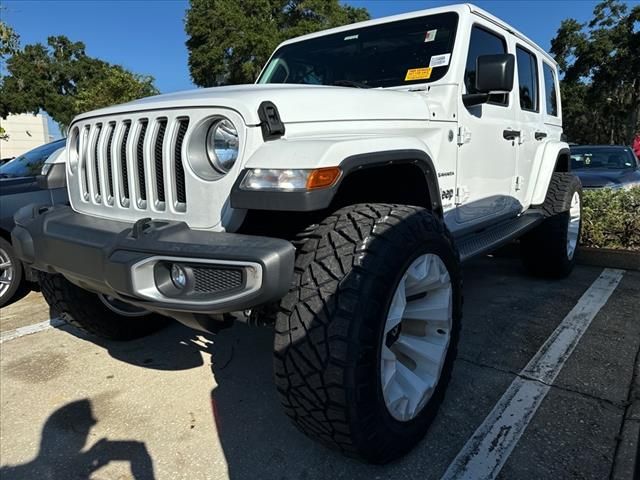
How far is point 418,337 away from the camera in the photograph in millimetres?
2121

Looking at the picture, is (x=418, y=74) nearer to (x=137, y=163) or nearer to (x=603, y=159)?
(x=137, y=163)

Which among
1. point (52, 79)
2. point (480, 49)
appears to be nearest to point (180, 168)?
point (480, 49)

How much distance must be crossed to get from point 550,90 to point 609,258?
6.16 feet

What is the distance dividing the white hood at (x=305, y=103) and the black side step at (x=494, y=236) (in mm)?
897

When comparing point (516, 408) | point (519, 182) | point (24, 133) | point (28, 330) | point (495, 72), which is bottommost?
point (516, 408)

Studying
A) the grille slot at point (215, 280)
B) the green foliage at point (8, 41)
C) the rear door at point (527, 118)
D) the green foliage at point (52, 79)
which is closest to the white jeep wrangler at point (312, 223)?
the grille slot at point (215, 280)

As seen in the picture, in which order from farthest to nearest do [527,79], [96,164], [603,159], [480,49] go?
[603,159], [527,79], [480,49], [96,164]

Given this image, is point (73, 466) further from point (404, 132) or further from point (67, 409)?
point (404, 132)

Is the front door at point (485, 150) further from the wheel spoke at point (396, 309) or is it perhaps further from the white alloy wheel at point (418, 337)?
the wheel spoke at point (396, 309)

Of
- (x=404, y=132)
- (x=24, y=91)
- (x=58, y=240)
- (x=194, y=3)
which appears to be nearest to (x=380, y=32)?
(x=404, y=132)

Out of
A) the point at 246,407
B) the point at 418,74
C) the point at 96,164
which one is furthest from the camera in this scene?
the point at 418,74

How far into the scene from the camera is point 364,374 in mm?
1590

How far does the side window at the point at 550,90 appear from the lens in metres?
4.43

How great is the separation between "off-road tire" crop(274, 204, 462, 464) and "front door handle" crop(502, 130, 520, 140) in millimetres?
1906
